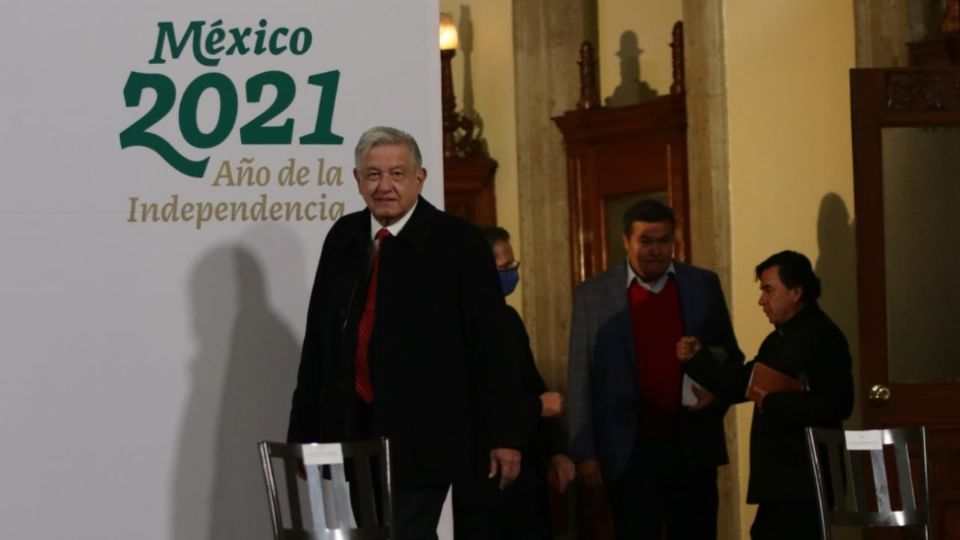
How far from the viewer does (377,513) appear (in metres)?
4.69

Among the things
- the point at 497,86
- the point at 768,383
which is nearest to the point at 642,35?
the point at 497,86

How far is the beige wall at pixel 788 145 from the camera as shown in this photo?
304 inches

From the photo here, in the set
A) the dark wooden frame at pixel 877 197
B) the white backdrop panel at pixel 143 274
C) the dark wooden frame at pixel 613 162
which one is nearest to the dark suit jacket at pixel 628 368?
the dark wooden frame at pixel 877 197

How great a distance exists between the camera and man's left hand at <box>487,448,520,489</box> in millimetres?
4625

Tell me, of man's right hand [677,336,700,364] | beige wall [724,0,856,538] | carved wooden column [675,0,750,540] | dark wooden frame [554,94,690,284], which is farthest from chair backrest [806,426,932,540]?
dark wooden frame [554,94,690,284]

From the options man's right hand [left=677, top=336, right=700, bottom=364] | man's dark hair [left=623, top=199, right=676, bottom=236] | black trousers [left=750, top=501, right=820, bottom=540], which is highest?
man's dark hair [left=623, top=199, right=676, bottom=236]

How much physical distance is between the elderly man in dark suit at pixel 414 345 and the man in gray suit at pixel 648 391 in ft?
5.04

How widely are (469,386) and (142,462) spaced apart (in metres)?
1.25

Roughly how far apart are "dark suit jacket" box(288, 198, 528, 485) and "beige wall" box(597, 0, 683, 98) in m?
4.38

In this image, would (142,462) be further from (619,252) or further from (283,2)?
(619,252)

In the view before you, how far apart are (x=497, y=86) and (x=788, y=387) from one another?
3846mm

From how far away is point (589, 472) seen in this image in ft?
20.4

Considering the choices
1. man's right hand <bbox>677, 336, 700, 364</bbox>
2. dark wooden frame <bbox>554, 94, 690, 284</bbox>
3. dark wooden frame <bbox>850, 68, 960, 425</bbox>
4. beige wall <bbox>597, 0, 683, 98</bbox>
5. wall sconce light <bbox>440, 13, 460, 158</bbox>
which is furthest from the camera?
wall sconce light <bbox>440, 13, 460, 158</bbox>

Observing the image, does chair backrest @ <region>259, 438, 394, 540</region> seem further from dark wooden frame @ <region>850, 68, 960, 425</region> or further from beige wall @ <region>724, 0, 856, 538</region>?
beige wall @ <region>724, 0, 856, 538</region>
